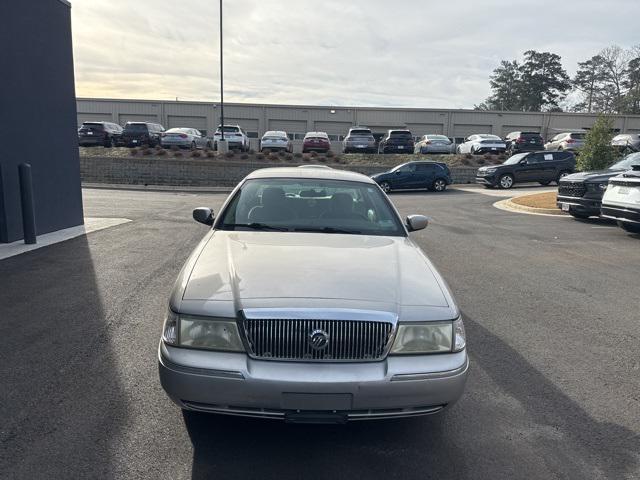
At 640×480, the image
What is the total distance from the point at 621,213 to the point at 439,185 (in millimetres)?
15330

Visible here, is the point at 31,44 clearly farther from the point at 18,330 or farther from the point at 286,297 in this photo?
the point at 286,297

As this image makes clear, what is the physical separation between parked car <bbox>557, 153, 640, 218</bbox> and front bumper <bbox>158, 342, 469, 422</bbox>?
11361 millimetres

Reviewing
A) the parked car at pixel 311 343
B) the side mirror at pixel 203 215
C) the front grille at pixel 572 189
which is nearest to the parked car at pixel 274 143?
the front grille at pixel 572 189

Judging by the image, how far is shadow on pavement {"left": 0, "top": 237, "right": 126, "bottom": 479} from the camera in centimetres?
289

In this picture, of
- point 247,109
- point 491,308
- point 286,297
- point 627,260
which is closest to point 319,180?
point 286,297

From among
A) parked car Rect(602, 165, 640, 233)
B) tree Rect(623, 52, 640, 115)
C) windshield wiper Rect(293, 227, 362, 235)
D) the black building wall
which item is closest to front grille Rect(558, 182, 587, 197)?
parked car Rect(602, 165, 640, 233)

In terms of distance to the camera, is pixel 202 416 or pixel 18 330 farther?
pixel 18 330

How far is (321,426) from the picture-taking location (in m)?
3.29

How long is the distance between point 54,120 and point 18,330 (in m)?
7.16

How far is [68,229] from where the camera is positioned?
10.9 metres

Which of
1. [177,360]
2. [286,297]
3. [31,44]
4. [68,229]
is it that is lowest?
[68,229]

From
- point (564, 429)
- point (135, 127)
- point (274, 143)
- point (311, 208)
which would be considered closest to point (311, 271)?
point (311, 208)

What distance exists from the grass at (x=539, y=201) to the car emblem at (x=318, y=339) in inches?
584

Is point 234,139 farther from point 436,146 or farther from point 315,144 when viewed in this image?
point 436,146
